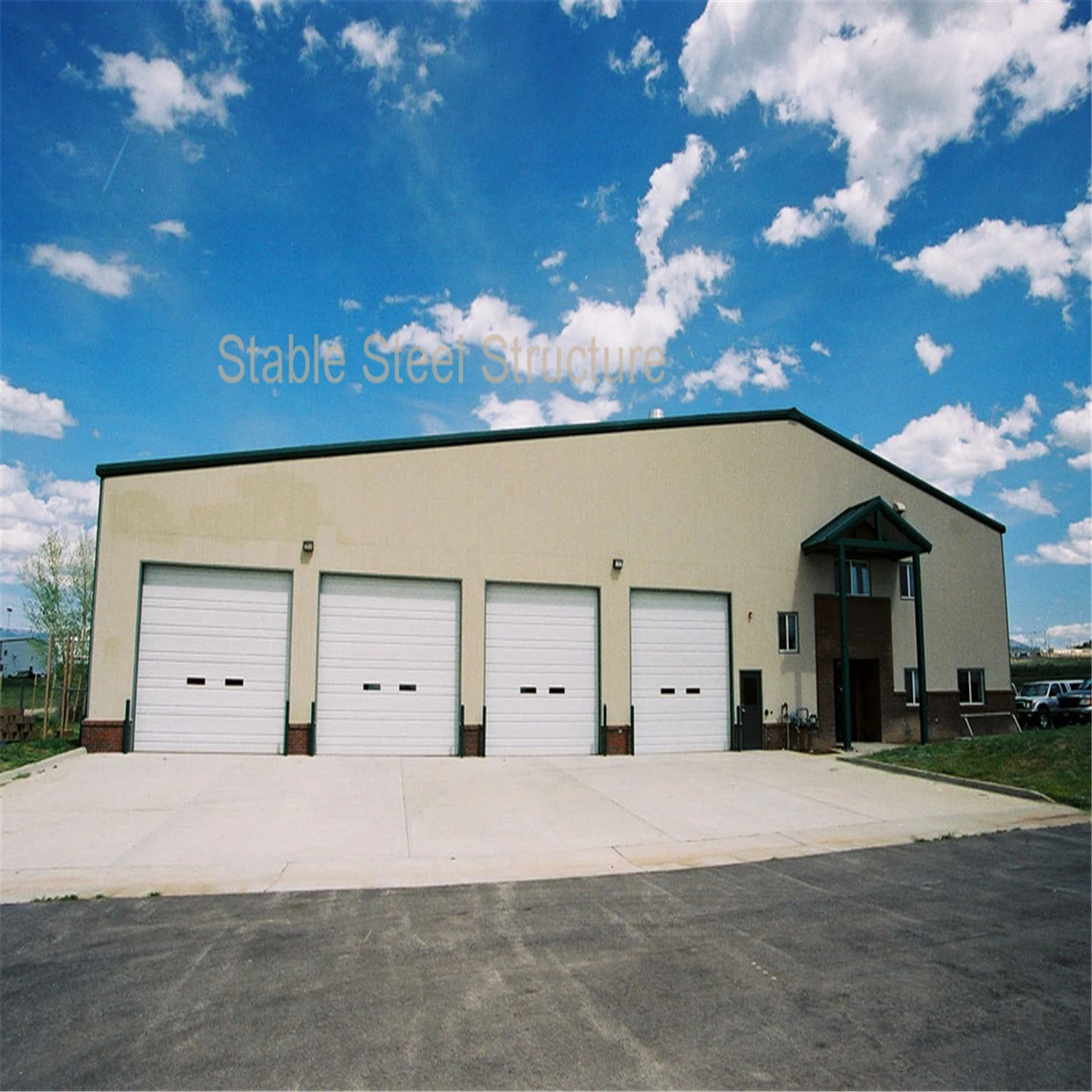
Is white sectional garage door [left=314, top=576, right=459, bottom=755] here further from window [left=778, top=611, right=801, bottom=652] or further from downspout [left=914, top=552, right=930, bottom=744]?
downspout [left=914, top=552, right=930, bottom=744]

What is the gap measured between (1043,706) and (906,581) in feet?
33.7

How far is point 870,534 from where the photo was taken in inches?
871

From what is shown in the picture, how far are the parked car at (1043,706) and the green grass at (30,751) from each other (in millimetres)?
29532

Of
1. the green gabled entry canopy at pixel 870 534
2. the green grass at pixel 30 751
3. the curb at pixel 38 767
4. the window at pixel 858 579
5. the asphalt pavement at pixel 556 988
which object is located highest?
the green gabled entry canopy at pixel 870 534

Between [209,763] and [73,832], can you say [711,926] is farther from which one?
[209,763]

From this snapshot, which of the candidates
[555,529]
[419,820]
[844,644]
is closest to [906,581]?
[844,644]

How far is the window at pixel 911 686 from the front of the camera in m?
22.8

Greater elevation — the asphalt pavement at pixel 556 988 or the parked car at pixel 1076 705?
the parked car at pixel 1076 705

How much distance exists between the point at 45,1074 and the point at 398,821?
672 cm

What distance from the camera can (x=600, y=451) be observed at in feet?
63.3

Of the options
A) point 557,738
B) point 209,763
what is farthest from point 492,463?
point 209,763

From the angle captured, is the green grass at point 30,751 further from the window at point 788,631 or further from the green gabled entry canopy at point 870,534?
the green gabled entry canopy at point 870,534

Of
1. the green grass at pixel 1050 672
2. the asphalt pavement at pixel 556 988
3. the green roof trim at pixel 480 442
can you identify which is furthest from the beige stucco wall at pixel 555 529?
the green grass at pixel 1050 672

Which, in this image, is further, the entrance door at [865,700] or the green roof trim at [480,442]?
the entrance door at [865,700]
